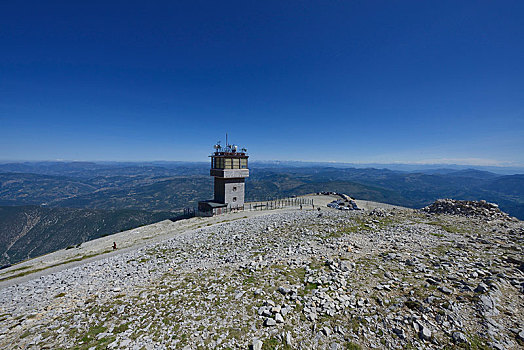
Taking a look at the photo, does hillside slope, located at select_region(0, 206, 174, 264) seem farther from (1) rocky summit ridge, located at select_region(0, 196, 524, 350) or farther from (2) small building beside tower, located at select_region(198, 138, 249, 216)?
(1) rocky summit ridge, located at select_region(0, 196, 524, 350)

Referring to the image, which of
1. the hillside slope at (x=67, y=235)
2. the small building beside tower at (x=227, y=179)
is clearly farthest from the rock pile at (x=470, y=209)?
the hillside slope at (x=67, y=235)

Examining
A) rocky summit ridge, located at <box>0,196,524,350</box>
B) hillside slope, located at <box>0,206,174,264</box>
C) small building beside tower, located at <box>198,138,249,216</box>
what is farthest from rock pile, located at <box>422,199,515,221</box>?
hillside slope, located at <box>0,206,174,264</box>

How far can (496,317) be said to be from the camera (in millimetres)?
8367

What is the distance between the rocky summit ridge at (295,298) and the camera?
834 centimetres

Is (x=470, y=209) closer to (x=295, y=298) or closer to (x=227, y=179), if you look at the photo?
(x=295, y=298)

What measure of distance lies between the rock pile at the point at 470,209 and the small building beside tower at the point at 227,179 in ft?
116

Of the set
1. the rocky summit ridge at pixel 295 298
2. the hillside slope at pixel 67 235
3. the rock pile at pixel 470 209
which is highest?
the rock pile at pixel 470 209

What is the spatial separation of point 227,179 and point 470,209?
134 feet

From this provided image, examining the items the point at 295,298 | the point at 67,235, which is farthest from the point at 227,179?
the point at 67,235

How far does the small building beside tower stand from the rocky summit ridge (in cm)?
2704

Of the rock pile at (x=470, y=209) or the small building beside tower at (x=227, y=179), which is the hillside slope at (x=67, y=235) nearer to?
the small building beside tower at (x=227, y=179)

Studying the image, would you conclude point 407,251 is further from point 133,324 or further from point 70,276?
point 70,276

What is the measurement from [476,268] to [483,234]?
36.4 ft

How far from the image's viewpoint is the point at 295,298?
1059 cm
